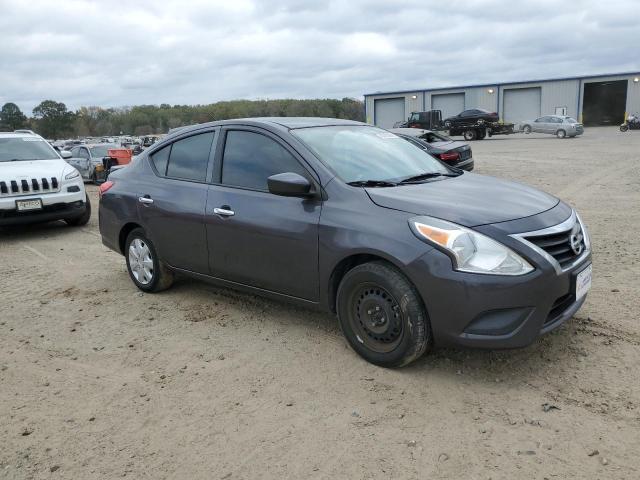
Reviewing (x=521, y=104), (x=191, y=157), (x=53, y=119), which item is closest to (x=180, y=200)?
(x=191, y=157)

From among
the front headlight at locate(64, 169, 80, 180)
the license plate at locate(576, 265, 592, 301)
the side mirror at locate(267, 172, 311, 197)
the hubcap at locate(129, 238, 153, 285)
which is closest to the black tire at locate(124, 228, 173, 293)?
the hubcap at locate(129, 238, 153, 285)

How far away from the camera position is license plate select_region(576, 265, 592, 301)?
3529 millimetres

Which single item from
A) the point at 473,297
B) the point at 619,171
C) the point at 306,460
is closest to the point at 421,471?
the point at 306,460

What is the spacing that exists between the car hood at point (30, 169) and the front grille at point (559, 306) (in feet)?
25.8

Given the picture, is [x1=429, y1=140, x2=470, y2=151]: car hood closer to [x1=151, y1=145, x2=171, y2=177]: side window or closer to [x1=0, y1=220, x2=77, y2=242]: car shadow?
[x1=0, y1=220, x2=77, y2=242]: car shadow

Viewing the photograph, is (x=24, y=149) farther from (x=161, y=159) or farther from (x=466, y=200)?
(x=466, y=200)

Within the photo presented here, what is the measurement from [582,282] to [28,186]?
7.86m

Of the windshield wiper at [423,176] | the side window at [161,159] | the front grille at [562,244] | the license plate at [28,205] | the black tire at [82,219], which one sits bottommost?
the black tire at [82,219]

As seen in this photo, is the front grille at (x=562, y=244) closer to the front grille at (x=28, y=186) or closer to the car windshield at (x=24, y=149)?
the front grille at (x=28, y=186)

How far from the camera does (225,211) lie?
4469mm

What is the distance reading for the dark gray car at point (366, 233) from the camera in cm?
326

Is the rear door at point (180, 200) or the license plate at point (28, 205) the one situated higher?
the rear door at point (180, 200)

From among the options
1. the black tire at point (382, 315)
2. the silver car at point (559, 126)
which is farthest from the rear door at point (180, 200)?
the silver car at point (559, 126)

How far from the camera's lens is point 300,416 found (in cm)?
322
